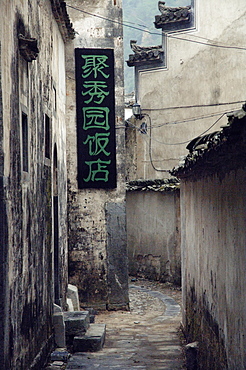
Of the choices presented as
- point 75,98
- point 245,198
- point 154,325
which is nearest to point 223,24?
point 75,98

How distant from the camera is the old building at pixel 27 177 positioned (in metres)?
5.40

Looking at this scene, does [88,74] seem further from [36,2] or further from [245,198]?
[245,198]

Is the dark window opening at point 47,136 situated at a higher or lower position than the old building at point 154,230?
higher

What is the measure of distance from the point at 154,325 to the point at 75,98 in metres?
5.50

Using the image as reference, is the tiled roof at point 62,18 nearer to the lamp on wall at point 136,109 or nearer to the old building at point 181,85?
the old building at point 181,85

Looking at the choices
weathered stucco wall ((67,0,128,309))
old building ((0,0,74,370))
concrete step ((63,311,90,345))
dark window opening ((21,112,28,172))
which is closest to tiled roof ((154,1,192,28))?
weathered stucco wall ((67,0,128,309))

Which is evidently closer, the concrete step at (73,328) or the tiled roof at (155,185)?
the concrete step at (73,328)

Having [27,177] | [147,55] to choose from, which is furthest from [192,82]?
[27,177]

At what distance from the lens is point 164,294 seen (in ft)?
48.1

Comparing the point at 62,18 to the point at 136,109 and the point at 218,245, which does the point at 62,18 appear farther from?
the point at 136,109

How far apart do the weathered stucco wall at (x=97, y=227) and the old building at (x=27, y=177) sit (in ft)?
7.78

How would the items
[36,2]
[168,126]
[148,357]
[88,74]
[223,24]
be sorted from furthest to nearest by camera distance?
[168,126]
[223,24]
[88,74]
[148,357]
[36,2]

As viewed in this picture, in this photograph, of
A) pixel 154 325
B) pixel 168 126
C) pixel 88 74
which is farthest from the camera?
pixel 168 126

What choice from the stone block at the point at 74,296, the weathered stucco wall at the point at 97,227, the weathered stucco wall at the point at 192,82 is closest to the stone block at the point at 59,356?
the stone block at the point at 74,296
